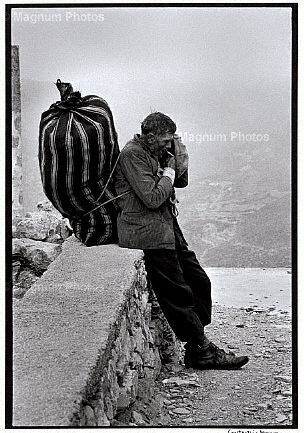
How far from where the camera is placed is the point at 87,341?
8.52 ft

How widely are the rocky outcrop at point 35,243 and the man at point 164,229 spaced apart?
686mm

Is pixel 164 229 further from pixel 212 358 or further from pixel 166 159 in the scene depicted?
pixel 212 358

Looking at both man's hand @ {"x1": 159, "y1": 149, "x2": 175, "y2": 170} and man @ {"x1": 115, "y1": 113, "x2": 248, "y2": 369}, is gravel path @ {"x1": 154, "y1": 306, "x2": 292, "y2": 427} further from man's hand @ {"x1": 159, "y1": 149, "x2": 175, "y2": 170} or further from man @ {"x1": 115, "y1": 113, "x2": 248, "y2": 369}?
man's hand @ {"x1": 159, "y1": 149, "x2": 175, "y2": 170}

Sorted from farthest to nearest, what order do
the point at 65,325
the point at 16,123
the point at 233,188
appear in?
the point at 233,188 < the point at 16,123 < the point at 65,325

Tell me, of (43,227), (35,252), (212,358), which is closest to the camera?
(212,358)

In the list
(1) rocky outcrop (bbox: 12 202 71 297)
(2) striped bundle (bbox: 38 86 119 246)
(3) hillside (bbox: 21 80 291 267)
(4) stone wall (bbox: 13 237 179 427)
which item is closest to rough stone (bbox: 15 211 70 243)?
(1) rocky outcrop (bbox: 12 202 71 297)

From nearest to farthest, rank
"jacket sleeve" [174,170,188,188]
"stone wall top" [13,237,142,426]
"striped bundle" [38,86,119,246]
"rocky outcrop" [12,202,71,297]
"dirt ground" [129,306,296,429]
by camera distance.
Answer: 1. "stone wall top" [13,237,142,426]
2. "dirt ground" [129,306,296,429]
3. "striped bundle" [38,86,119,246]
4. "jacket sleeve" [174,170,188,188]
5. "rocky outcrop" [12,202,71,297]

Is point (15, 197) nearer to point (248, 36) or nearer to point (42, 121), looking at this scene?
point (42, 121)

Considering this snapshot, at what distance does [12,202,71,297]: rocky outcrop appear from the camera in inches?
154

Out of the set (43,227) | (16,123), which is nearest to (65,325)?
(16,123)

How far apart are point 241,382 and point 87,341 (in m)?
0.97

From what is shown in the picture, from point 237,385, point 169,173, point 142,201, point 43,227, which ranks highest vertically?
point 169,173

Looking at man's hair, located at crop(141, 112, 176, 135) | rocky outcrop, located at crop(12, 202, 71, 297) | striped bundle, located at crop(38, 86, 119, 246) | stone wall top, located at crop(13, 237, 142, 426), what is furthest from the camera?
rocky outcrop, located at crop(12, 202, 71, 297)

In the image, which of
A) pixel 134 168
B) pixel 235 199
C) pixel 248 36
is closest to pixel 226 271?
pixel 235 199
